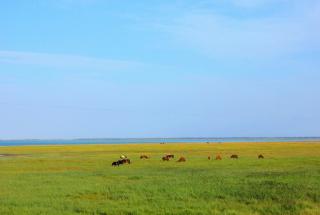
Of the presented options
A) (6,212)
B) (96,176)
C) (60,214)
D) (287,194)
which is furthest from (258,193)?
(96,176)

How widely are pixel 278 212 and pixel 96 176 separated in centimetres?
1447

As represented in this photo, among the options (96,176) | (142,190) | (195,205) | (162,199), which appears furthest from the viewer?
(96,176)

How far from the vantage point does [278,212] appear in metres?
16.2

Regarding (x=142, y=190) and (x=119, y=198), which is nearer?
(x=119, y=198)

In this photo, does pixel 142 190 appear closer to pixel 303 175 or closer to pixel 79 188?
pixel 79 188

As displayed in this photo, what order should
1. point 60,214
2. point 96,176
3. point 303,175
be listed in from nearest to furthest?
1. point 60,214
2. point 303,175
3. point 96,176

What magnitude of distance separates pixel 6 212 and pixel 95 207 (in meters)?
3.09

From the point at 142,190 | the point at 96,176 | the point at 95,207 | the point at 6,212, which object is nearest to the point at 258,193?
the point at 142,190

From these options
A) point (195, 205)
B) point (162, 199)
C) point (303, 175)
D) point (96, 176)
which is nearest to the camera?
point (195, 205)

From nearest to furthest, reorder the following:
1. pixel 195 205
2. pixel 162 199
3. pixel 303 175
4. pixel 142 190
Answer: pixel 195 205
pixel 162 199
pixel 142 190
pixel 303 175

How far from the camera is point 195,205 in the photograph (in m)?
17.4

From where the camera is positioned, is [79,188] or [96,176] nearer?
[79,188]

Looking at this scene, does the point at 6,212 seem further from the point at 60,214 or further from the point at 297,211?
the point at 297,211

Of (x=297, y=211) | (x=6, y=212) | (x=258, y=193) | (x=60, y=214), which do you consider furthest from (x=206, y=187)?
(x=6, y=212)
